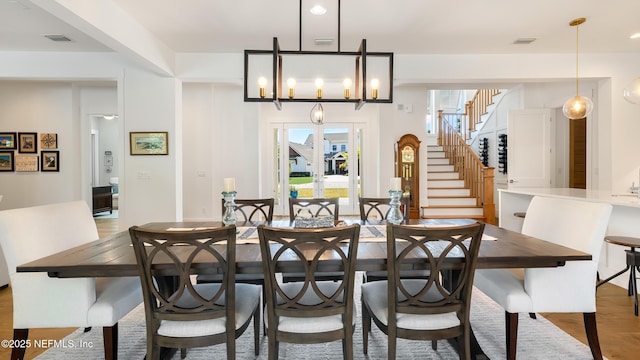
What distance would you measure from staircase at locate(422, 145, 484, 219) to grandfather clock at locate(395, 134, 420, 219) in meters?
0.30

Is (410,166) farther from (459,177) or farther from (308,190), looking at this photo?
(308,190)

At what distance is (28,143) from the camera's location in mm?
5746

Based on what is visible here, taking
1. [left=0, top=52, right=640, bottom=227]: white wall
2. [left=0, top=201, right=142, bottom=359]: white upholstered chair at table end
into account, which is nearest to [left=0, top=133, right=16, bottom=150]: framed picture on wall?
[left=0, top=52, right=640, bottom=227]: white wall

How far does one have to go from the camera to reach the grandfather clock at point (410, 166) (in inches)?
238

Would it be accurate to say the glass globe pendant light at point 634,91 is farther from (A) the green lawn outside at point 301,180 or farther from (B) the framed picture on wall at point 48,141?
(B) the framed picture on wall at point 48,141

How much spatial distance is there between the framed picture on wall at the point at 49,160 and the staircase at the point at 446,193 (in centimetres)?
675

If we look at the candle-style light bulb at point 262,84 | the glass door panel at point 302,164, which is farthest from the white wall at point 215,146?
the candle-style light bulb at point 262,84

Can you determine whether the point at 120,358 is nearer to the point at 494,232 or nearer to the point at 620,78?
the point at 494,232

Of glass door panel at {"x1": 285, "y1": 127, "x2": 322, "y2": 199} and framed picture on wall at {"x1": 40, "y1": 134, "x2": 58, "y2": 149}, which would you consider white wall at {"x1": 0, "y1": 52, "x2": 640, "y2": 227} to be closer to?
framed picture on wall at {"x1": 40, "y1": 134, "x2": 58, "y2": 149}

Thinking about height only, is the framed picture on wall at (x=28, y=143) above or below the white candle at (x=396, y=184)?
above

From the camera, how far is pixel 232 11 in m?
3.18

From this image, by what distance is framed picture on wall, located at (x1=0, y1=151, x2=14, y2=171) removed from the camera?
5684mm

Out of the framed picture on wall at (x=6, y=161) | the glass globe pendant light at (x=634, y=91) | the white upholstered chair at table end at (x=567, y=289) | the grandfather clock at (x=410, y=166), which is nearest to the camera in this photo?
the white upholstered chair at table end at (x=567, y=289)

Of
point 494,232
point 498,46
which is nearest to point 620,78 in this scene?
point 498,46
